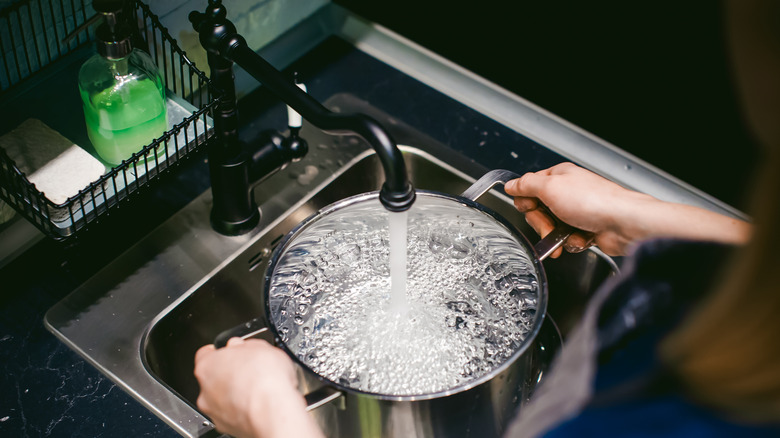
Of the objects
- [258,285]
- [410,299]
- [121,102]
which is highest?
[121,102]

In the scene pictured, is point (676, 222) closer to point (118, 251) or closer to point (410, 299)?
point (410, 299)

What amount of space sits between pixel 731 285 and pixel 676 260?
0.33 ft

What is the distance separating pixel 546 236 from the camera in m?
0.91

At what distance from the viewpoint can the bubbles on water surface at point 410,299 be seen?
85 centimetres

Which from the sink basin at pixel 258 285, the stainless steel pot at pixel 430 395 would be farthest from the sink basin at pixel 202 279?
Answer: the stainless steel pot at pixel 430 395

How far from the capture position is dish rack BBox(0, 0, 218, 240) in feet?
2.61

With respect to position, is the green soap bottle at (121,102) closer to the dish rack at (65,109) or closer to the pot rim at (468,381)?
the dish rack at (65,109)

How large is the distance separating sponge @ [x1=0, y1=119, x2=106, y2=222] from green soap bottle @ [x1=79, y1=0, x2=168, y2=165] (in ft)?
0.09

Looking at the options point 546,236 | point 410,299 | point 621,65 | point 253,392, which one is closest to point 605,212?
point 546,236

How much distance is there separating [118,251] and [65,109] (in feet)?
0.78

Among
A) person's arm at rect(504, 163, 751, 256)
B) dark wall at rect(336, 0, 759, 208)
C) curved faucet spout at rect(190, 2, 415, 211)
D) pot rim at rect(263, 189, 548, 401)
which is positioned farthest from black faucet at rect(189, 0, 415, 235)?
dark wall at rect(336, 0, 759, 208)

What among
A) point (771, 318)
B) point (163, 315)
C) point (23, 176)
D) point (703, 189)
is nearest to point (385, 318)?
point (163, 315)

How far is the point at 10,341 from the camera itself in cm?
95

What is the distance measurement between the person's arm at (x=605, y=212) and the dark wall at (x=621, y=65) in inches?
11.6
